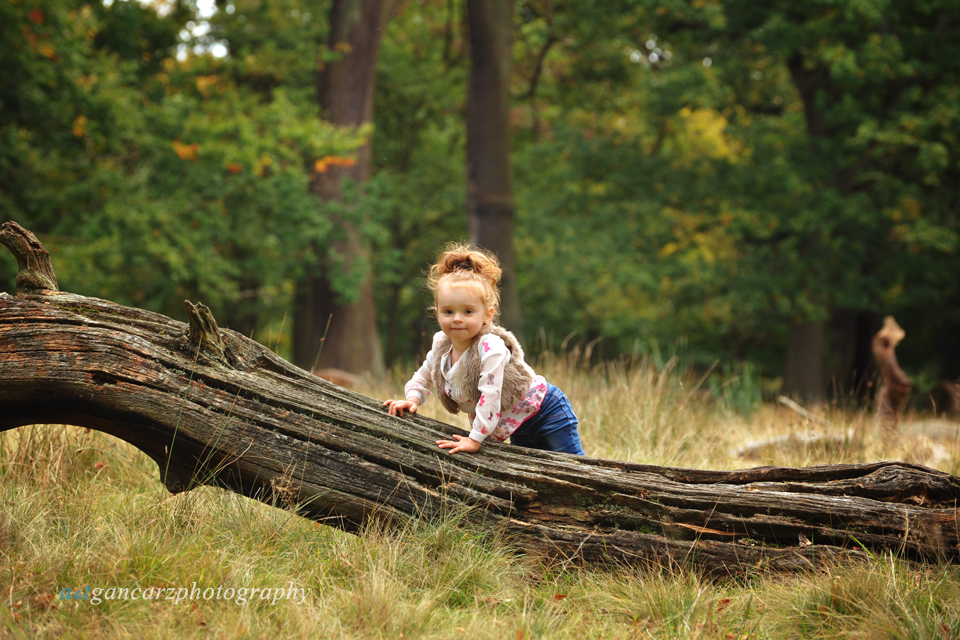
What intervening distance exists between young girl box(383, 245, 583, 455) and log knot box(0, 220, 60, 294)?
164 cm

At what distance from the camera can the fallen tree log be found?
2879 mm

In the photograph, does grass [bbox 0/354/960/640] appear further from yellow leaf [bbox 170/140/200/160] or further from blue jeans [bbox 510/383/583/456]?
yellow leaf [bbox 170/140/200/160]

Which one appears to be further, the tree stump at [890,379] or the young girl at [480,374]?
the tree stump at [890,379]

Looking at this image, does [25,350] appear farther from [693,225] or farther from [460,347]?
[693,225]

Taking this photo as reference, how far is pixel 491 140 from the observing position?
1122 cm

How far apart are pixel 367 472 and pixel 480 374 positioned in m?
0.70

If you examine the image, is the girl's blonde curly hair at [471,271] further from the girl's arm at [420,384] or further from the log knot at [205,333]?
the log knot at [205,333]

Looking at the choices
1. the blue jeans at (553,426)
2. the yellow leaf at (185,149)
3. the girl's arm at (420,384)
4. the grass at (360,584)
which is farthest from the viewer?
the yellow leaf at (185,149)

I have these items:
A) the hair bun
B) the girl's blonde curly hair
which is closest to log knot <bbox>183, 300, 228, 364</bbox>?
the girl's blonde curly hair

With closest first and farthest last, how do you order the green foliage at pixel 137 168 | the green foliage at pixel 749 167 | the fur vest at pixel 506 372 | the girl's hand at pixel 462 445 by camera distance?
1. the girl's hand at pixel 462 445
2. the fur vest at pixel 506 372
3. the green foliage at pixel 137 168
4. the green foliage at pixel 749 167

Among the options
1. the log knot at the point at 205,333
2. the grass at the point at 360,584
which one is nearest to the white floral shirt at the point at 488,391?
the grass at the point at 360,584

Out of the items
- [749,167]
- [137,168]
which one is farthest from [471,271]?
[749,167]

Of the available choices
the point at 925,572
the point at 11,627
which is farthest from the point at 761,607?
the point at 11,627

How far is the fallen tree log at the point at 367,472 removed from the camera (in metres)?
2.88
